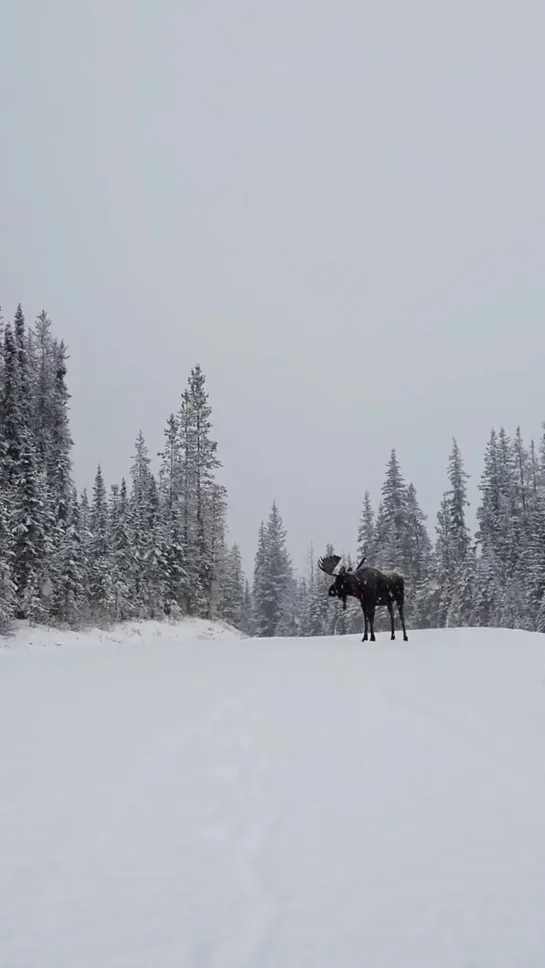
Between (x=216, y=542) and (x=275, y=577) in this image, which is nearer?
(x=216, y=542)

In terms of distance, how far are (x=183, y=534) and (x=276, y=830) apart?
→ 3494 cm

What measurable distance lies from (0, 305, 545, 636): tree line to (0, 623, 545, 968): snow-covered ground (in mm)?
12325

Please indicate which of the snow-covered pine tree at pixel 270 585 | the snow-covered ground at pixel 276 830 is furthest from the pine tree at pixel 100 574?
the snow-covered pine tree at pixel 270 585

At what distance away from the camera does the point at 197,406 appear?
1567 inches

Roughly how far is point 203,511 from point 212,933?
37.7 metres

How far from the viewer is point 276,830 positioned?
296 cm

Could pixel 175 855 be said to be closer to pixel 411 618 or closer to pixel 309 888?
pixel 309 888

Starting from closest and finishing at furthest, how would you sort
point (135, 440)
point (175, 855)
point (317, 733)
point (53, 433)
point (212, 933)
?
point (212, 933), point (175, 855), point (317, 733), point (53, 433), point (135, 440)

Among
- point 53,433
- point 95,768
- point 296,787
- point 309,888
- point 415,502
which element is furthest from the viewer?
point 415,502

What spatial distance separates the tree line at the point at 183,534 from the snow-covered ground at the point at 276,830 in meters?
12.3

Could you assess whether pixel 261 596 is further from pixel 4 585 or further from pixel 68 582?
pixel 4 585

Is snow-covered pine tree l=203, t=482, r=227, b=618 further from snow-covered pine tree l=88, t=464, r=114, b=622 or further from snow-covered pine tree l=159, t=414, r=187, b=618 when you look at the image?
snow-covered pine tree l=88, t=464, r=114, b=622

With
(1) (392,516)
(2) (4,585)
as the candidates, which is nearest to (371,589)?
(2) (4,585)

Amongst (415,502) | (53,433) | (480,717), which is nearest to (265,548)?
(415,502)
